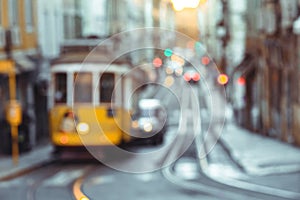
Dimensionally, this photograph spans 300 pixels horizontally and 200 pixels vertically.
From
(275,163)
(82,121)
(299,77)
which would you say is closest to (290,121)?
(299,77)

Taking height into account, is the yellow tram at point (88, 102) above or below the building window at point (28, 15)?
below

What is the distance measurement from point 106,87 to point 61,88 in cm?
110

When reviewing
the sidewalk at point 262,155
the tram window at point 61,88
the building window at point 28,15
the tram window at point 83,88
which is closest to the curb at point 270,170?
the sidewalk at point 262,155

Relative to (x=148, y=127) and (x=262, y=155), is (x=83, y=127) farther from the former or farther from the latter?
(x=262, y=155)

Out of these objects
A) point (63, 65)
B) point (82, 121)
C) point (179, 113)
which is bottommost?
point (179, 113)

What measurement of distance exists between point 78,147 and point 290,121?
7.16 m

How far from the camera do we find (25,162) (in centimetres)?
1686

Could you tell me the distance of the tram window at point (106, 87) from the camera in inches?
644

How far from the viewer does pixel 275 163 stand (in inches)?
596

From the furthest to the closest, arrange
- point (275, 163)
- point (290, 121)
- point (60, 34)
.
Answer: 1. point (60, 34)
2. point (290, 121)
3. point (275, 163)

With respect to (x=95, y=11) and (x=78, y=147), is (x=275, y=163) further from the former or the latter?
(x=95, y=11)

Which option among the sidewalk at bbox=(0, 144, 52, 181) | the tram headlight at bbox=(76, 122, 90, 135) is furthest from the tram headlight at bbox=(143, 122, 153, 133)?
the tram headlight at bbox=(76, 122, 90, 135)

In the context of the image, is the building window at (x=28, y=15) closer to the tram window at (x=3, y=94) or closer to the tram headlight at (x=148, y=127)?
the tram window at (x=3, y=94)

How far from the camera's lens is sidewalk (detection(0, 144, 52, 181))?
14.8 meters
